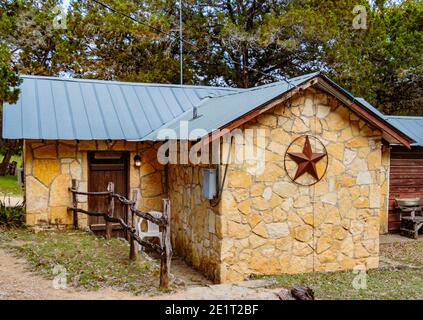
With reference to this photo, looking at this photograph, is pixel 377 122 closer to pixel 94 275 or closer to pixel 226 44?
pixel 94 275

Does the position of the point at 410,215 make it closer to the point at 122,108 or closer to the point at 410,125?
the point at 410,125

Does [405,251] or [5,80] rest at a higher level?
[5,80]

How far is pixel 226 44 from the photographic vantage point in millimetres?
17828

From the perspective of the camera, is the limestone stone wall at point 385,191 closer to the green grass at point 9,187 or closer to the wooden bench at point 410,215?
the wooden bench at point 410,215

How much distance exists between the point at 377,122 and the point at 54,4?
15799 mm

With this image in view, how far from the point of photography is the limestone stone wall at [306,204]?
707 centimetres

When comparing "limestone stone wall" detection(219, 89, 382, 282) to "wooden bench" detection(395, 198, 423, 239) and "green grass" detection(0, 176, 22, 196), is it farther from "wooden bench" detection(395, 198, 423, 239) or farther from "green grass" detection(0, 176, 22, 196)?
"green grass" detection(0, 176, 22, 196)

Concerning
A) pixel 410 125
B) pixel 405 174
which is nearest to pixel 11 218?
pixel 405 174

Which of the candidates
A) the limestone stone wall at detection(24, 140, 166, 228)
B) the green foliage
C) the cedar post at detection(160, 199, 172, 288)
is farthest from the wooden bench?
the green foliage

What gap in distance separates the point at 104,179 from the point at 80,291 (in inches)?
185

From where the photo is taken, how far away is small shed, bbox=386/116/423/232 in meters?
12.2

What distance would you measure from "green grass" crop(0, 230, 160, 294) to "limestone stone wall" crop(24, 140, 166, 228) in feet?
1.50

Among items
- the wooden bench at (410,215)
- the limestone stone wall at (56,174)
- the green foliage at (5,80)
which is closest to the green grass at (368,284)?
the wooden bench at (410,215)

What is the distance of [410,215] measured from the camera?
12000 millimetres
